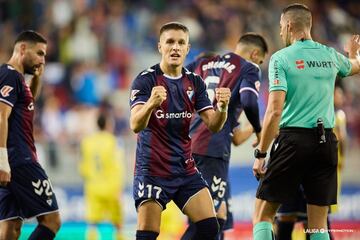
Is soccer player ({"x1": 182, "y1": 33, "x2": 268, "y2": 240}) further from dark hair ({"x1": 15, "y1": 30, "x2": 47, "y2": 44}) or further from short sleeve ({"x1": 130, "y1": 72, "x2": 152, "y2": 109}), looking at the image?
dark hair ({"x1": 15, "y1": 30, "x2": 47, "y2": 44})

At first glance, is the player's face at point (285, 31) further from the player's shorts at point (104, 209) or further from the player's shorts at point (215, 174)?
the player's shorts at point (104, 209)

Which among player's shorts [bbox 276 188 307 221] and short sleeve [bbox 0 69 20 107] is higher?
short sleeve [bbox 0 69 20 107]

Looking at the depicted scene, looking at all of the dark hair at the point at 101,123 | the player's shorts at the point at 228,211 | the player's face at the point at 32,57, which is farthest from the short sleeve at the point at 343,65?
the dark hair at the point at 101,123

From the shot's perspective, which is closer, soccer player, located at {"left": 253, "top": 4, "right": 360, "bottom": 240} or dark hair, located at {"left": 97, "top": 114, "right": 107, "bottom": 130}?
soccer player, located at {"left": 253, "top": 4, "right": 360, "bottom": 240}

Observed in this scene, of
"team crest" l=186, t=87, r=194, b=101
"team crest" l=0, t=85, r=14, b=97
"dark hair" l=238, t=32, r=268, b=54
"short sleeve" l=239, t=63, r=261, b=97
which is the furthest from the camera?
"dark hair" l=238, t=32, r=268, b=54

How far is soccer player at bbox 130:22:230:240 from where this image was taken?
762 cm

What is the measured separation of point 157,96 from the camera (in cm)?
718

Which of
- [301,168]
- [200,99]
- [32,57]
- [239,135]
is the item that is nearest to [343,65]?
[301,168]

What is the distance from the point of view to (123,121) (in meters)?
18.0

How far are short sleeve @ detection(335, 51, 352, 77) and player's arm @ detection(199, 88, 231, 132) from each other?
111cm

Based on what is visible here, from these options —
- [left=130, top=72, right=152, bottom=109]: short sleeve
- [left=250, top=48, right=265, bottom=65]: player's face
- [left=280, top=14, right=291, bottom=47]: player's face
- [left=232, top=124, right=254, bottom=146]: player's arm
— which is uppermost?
[left=250, top=48, right=265, bottom=65]: player's face

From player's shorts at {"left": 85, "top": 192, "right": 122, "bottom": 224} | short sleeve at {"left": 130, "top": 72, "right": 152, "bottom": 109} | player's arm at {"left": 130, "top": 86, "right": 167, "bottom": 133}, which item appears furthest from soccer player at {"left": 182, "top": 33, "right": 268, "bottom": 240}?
player's shorts at {"left": 85, "top": 192, "right": 122, "bottom": 224}

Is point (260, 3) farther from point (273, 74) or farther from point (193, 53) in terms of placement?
point (273, 74)

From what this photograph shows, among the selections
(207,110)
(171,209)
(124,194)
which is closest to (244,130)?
(207,110)
